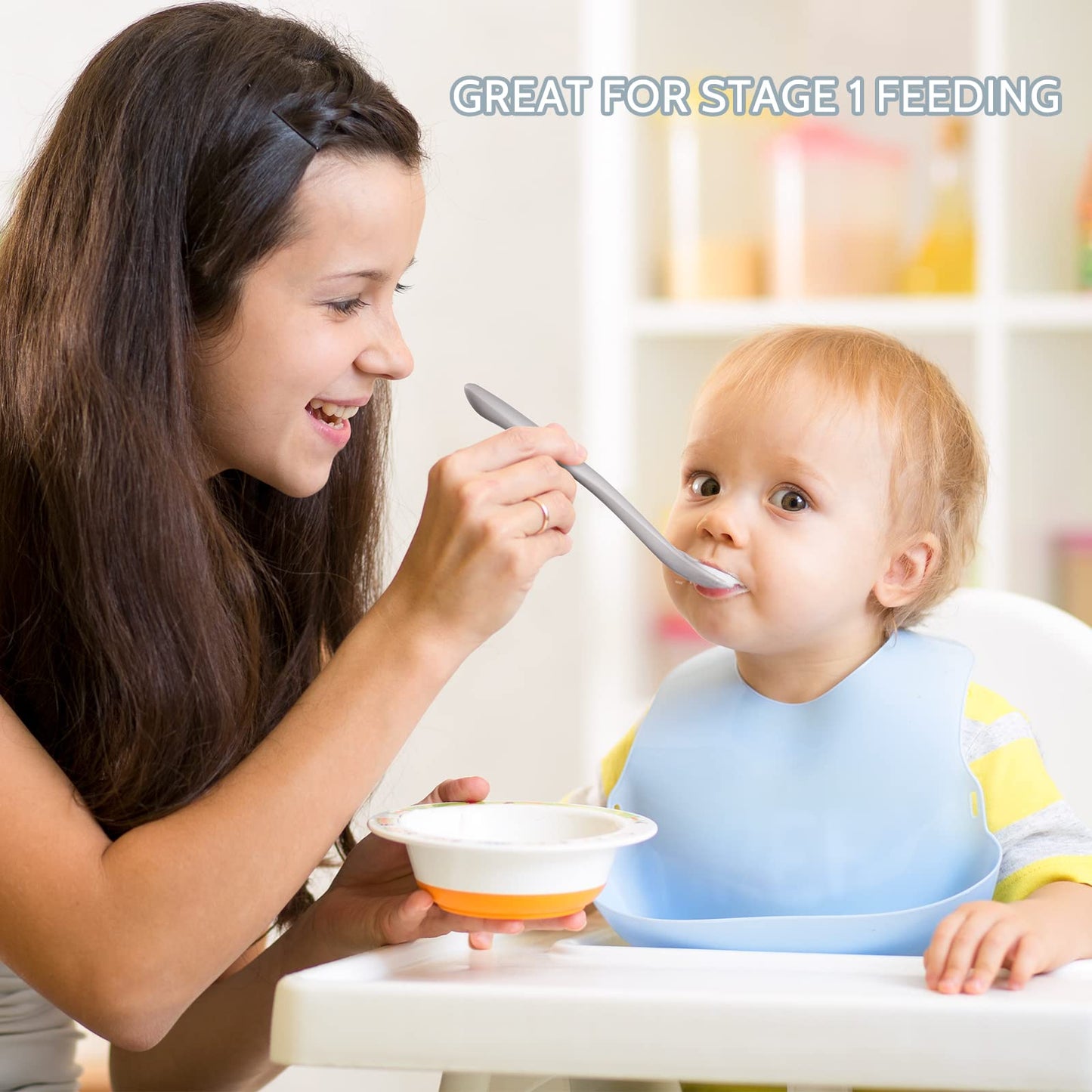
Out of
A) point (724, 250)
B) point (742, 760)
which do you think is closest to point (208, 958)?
Result: point (742, 760)

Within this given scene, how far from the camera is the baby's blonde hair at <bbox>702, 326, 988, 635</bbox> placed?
1053mm

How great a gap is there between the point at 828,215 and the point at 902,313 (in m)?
0.24

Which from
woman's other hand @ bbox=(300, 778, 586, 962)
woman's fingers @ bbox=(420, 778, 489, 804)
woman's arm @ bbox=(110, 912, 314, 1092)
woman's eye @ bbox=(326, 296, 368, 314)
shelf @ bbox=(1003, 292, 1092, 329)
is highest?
shelf @ bbox=(1003, 292, 1092, 329)

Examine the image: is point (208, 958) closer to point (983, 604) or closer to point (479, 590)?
point (479, 590)

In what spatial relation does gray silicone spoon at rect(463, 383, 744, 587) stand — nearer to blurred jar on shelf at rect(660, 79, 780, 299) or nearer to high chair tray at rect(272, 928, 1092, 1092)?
high chair tray at rect(272, 928, 1092, 1092)

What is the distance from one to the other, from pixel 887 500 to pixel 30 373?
0.66 m

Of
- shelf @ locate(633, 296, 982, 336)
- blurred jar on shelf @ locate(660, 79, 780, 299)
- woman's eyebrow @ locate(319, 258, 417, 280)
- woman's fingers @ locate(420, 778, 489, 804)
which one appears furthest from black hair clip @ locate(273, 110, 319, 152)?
blurred jar on shelf @ locate(660, 79, 780, 299)

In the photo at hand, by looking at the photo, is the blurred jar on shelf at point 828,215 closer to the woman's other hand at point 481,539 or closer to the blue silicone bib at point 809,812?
the blue silicone bib at point 809,812

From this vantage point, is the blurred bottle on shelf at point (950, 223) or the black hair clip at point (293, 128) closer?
the black hair clip at point (293, 128)

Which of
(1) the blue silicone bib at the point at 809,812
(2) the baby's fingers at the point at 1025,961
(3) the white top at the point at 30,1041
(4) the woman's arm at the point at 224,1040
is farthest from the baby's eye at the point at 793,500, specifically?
(3) the white top at the point at 30,1041

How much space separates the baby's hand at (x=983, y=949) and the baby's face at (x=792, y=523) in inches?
11.0

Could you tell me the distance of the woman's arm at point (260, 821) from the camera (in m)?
0.88

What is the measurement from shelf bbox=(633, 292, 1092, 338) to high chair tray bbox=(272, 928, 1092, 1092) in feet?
5.42

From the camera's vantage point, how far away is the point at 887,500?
41.3 inches
